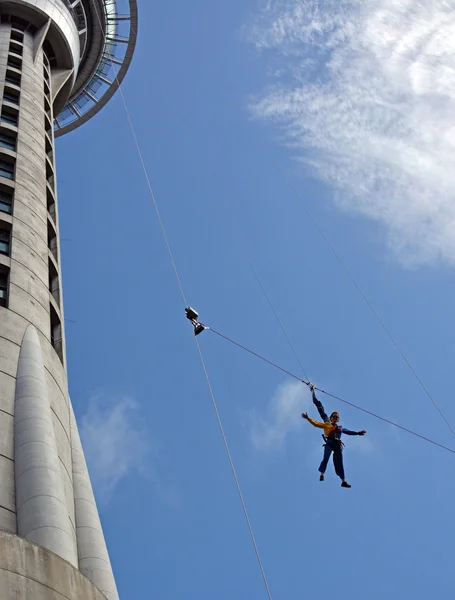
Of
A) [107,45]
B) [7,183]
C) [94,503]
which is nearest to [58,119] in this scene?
[107,45]

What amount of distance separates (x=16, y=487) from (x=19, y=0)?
40.4m

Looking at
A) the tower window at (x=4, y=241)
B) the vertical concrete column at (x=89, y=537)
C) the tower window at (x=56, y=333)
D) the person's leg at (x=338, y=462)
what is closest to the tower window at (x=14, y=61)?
the tower window at (x=4, y=241)

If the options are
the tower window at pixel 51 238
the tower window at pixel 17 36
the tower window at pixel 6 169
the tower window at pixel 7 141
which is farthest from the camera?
the tower window at pixel 17 36

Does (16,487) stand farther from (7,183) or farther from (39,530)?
(7,183)

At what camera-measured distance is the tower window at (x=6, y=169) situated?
3338 centimetres

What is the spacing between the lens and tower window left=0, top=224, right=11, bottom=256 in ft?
92.1

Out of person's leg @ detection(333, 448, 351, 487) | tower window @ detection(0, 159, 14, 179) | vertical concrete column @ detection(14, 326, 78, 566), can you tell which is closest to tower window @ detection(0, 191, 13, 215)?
tower window @ detection(0, 159, 14, 179)

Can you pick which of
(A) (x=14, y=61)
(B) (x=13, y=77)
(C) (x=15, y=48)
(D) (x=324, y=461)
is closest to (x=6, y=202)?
(B) (x=13, y=77)

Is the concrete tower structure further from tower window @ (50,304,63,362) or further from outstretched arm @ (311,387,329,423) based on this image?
outstretched arm @ (311,387,329,423)

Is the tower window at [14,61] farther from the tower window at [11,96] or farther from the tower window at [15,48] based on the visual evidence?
the tower window at [11,96]

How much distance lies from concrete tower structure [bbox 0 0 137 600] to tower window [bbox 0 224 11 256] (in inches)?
1.5

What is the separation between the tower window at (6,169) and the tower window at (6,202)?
1754 millimetres

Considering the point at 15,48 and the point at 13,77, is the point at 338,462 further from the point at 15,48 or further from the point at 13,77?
the point at 15,48

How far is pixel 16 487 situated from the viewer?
18.6 meters
